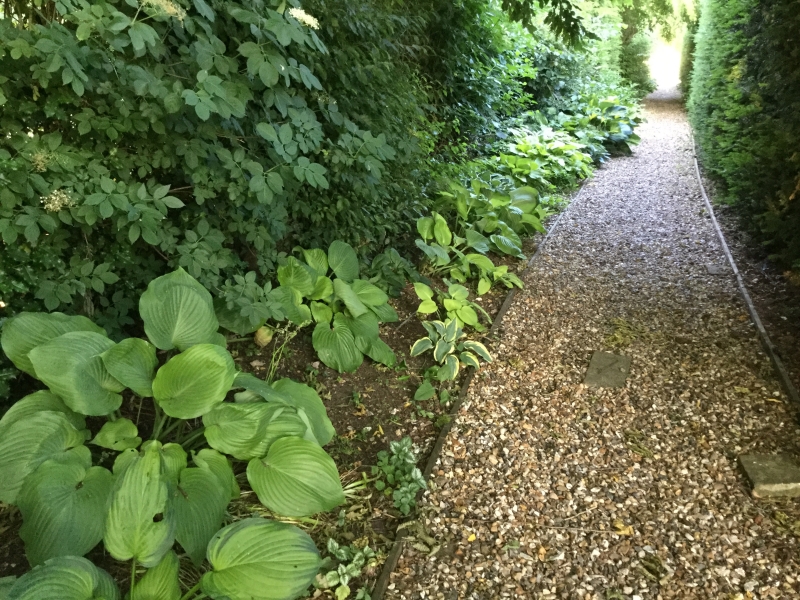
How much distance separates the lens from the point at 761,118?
14.6 ft

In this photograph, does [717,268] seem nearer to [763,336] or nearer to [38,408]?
[763,336]

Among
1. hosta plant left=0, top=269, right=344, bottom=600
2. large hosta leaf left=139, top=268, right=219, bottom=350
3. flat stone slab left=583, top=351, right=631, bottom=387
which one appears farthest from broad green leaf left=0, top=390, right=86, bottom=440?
flat stone slab left=583, top=351, right=631, bottom=387

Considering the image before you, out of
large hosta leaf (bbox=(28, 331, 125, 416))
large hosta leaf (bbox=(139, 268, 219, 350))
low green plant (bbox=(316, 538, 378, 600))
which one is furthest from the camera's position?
large hosta leaf (bbox=(139, 268, 219, 350))

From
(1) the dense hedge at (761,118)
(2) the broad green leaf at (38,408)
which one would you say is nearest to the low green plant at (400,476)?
(2) the broad green leaf at (38,408)

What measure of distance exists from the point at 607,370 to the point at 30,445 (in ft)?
9.02

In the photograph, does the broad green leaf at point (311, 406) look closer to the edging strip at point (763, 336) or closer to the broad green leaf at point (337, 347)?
the broad green leaf at point (337, 347)

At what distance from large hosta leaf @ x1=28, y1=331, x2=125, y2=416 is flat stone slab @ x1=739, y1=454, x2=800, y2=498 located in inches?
101

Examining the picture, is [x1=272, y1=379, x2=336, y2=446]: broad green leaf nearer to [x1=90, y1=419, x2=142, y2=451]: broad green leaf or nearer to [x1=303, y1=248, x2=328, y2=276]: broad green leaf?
[x1=90, y1=419, x2=142, y2=451]: broad green leaf

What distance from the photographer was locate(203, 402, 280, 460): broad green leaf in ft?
6.28

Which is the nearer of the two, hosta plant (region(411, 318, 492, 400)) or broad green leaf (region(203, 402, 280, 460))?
broad green leaf (region(203, 402, 280, 460))

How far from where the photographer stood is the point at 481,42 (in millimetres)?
6121

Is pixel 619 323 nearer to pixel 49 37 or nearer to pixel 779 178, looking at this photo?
pixel 779 178

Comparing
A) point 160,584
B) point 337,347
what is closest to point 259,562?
point 160,584

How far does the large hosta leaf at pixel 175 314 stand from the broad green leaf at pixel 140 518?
55cm
